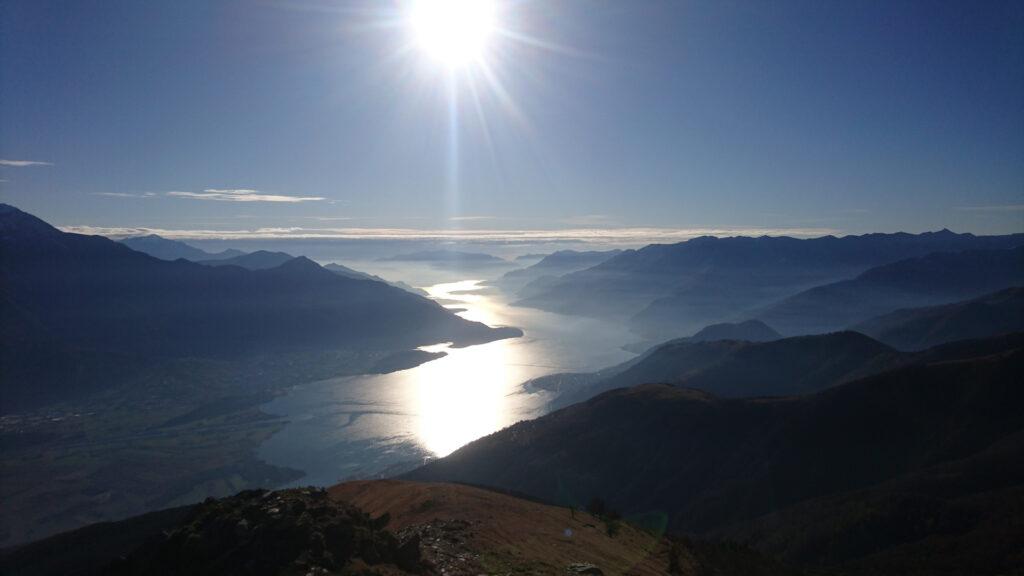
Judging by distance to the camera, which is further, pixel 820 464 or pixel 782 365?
pixel 782 365

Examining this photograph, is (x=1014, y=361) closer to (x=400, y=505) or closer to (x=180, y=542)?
(x=400, y=505)

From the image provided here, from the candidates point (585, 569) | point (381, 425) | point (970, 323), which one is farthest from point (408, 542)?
point (970, 323)

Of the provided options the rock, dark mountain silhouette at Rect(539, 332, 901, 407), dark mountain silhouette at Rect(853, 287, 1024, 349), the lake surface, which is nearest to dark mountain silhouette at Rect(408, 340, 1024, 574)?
the rock

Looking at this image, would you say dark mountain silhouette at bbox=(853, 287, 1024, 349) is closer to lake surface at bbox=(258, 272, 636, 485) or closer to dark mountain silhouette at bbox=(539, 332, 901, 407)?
dark mountain silhouette at bbox=(539, 332, 901, 407)

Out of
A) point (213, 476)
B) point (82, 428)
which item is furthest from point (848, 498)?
point (82, 428)

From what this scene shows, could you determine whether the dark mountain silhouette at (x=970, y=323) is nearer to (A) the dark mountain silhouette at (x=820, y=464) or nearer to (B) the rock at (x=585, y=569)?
(A) the dark mountain silhouette at (x=820, y=464)

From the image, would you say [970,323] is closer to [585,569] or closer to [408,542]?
[585,569]

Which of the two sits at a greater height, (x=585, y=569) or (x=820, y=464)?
(x=585, y=569)
